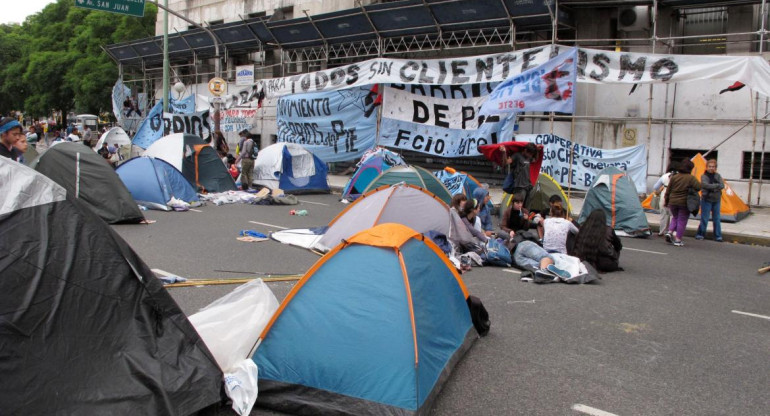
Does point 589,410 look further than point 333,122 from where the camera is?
No

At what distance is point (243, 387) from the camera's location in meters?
4.37

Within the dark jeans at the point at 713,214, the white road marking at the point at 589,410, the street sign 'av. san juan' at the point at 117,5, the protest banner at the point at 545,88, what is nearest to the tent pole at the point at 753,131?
the dark jeans at the point at 713,214

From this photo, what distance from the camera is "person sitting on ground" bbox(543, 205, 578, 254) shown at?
893 centimetres

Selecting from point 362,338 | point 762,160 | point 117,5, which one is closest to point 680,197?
point 762,160

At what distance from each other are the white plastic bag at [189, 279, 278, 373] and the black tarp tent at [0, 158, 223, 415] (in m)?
0.31

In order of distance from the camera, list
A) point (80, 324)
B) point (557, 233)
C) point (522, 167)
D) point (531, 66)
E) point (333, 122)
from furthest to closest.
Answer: point (333, 122) → point (531, 66) → point (522, 167) → point (557, 233) → point (80, 324)

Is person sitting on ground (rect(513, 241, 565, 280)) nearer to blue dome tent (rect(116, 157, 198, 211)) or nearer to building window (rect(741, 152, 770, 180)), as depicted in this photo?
blue dome tent (rect(116, 157, 198, 211))

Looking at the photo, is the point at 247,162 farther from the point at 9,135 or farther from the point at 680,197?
the point at 680,197

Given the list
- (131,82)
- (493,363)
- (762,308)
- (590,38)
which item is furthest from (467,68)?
(131,82)

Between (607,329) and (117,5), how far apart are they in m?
17.7

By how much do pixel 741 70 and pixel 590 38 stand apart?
5675mm

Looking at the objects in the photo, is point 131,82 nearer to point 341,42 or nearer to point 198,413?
point 341,42

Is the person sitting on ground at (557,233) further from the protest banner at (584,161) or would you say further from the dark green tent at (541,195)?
the protest banner at (584,161)

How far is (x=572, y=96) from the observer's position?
13.8 meters
